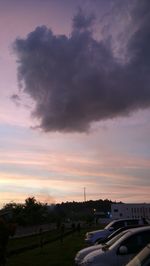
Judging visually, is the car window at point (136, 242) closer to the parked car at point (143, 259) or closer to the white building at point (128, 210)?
the parked car at point (143, 259)

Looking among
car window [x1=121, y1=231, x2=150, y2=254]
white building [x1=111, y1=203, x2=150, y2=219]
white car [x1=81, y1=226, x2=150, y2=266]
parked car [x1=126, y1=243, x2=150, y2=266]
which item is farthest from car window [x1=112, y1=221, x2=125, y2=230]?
white building [x1=111, y1=203, x2=150, y2=219]

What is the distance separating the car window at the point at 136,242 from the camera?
43.4 feet

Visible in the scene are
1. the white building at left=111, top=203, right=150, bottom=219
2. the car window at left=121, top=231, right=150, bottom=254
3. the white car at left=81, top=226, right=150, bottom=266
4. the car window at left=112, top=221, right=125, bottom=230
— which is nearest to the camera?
the white car at left=81, top=226, right=150, bottom=266

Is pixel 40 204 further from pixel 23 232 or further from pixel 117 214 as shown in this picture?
pixel 23 232

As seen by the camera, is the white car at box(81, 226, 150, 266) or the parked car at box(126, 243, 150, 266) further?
the white car at box(81, 226, 150, 266)

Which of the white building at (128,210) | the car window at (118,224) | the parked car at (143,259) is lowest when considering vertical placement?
the parked car at (143,259)

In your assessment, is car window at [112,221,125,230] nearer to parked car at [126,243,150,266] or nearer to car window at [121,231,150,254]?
car window at [121,231,150,254]

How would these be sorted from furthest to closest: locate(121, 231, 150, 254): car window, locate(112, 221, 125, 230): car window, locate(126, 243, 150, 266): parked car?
locate(112, 221, 125, 230): car window, locate(121, 231, 150, 254): car window, locate(126, 243, 150, 266): parked car

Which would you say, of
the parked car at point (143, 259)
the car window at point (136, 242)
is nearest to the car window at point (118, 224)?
the car window at point (136, 242)

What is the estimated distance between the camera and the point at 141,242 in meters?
13.3

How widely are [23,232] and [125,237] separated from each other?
66.2 m

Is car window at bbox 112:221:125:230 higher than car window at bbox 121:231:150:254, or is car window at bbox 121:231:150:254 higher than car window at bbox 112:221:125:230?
car window at bbox 112:221:125:230

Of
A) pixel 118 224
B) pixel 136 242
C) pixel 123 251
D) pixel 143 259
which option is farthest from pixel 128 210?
pixel 143 259

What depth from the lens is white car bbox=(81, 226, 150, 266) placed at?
42.2ft
